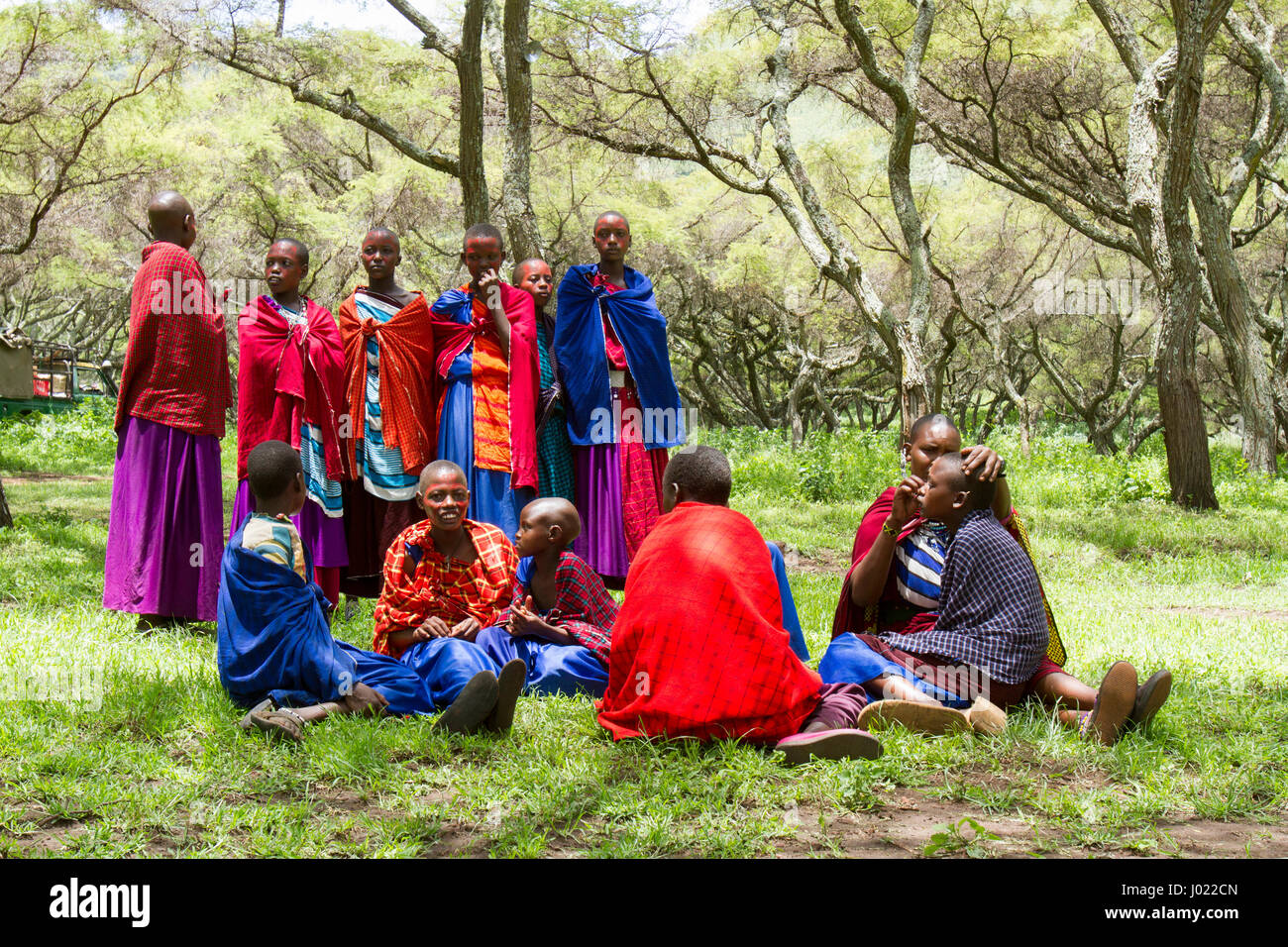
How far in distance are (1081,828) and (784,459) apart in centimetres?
1173

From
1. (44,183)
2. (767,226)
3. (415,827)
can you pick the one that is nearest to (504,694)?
(415,827)

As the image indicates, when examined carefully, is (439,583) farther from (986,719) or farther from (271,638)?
(986,719)

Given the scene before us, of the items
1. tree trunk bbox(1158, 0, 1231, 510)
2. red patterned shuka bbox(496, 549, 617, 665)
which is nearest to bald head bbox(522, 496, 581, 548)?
red patterned shuka bbox(496, 549, 617, 665)

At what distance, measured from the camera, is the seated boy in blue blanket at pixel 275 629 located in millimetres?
3822

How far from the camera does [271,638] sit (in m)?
3.82

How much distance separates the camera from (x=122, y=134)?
16.2 meters

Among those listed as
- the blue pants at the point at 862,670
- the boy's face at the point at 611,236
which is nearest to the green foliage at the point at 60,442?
the boy's face at the point at 611,236

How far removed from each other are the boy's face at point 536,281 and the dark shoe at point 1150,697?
3.40 m

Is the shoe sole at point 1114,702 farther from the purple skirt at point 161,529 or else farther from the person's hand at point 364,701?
the purple skirt at point 161,529

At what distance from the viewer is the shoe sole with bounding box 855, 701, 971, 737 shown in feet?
11.9

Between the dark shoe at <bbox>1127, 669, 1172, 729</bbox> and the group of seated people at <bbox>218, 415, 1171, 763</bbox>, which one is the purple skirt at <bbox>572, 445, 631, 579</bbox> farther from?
the dark shoe at <bbox>1127, 669, 1172, 729</bbox>

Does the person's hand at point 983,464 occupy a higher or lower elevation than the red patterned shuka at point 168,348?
lower

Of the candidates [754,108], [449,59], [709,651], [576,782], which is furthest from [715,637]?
[754,108]

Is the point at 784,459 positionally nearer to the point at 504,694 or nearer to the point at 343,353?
the point at 343,353
